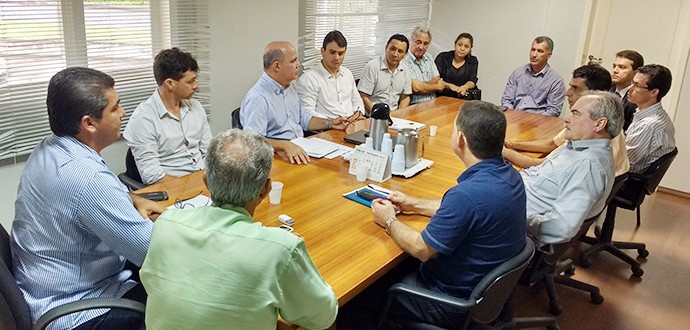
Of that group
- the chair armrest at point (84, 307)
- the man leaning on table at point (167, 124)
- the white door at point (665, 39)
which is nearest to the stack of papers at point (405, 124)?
the man leaning on table at point (167, 124)

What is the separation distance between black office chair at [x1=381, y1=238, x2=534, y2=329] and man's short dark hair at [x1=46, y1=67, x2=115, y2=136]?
115 cm

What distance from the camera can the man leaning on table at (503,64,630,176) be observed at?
2.89m

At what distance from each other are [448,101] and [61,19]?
302 centimetres

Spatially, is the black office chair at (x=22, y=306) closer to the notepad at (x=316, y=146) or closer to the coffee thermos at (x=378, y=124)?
the notepad at (x=316, y=146)

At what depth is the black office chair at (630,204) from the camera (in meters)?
3.33

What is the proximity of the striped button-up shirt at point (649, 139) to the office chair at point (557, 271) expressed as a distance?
0.57m

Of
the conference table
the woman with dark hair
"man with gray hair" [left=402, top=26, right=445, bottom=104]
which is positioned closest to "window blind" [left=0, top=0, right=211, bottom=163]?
the conference table

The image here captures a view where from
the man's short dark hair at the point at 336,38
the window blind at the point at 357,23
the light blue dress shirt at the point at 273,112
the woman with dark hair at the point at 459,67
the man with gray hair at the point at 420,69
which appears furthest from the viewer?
the woman with dark hair at the point at 459,67

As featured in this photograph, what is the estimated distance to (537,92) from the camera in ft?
16.0

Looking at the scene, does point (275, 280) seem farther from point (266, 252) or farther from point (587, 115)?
point (587, 115)

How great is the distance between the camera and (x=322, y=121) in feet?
12.1

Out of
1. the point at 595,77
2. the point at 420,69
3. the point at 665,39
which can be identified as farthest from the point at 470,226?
the point at 665,39

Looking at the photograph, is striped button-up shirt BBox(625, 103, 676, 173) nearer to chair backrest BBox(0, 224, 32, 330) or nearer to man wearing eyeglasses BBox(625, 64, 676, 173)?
man wearing eyeglasses BBox(625, 64, 676, 173)

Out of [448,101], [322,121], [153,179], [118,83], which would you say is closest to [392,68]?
[448,101]
